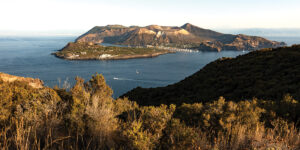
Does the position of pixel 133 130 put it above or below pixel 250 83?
above

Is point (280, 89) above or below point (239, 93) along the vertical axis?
above

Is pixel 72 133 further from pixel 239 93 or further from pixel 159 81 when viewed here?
pixel 159 81

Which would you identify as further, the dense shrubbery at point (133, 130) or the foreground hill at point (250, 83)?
the foreground hill at point (250, 83)

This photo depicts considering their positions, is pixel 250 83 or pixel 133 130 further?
pixel 250 83

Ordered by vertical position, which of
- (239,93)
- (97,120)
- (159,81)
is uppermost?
(97,120)

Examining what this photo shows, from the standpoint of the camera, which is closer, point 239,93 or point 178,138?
point 178,138

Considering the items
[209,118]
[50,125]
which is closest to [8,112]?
[50,125]

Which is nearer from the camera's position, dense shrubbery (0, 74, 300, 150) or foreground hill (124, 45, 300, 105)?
dense shrubbery (0, 74, 300, 150)

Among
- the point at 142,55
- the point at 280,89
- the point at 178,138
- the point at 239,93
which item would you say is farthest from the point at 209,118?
the point at 142,55

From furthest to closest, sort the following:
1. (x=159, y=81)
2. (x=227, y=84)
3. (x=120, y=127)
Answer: (x=159, y=81), (x=227, y=84), (x=120, y=127)

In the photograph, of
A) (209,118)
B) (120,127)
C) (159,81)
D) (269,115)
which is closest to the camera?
(120,127)
